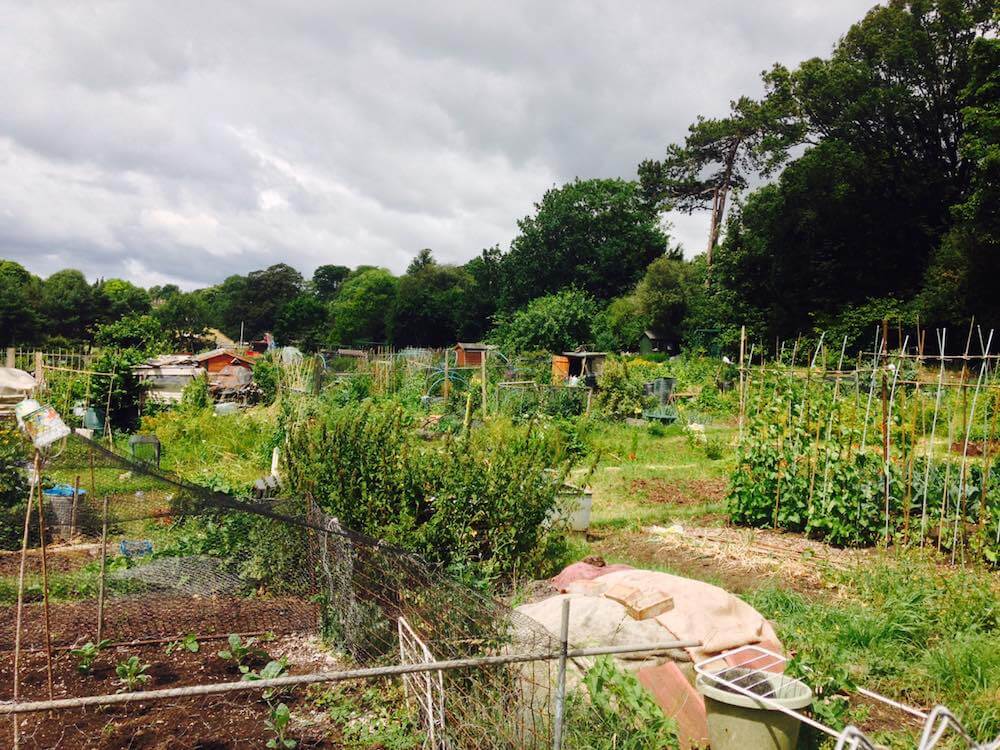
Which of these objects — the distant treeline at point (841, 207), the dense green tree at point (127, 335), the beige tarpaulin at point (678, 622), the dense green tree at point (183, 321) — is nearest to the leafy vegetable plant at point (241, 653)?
the beige tarpaulin at point (678, 622)

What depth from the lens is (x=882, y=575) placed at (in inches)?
216

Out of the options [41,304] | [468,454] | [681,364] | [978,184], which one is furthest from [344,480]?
[41,304]

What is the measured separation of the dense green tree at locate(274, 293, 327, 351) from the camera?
60781 mm

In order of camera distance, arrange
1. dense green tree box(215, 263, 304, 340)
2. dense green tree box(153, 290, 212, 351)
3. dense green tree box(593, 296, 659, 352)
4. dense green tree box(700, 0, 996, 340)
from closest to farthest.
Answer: dense green tree box(700, 0, 996, 340), dense green tree box(593, 296, 659, 352), dense green tree box(153, 290, 212, 351), dense green tree box(215, 263, 304, 340)

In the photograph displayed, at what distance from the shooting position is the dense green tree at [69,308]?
47.0 m

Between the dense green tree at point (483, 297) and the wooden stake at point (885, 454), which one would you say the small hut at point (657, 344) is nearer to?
the dense green tree at point (483, 297)

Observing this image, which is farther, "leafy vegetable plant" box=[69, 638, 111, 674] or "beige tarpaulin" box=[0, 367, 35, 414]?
"beige tarpaulin" box=[0, 367, 35, 414]

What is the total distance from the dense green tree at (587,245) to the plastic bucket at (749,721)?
155 ft

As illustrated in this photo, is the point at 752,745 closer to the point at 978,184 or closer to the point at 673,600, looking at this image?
the point at 673,600

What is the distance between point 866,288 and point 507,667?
28198 millimetres

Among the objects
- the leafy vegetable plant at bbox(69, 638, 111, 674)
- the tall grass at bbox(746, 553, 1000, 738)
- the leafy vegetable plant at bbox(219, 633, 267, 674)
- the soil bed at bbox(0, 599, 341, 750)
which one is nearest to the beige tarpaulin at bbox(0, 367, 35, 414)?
the soil bed at bbox(0, 599, 341, 750)

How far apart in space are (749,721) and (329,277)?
4821 inches

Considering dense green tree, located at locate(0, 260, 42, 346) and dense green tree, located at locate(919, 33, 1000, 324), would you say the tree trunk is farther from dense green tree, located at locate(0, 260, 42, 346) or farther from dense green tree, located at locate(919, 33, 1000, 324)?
dense green tree, located at locate(0, 260, 42, 346)

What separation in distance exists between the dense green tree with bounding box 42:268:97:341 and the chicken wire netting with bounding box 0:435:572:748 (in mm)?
47113
